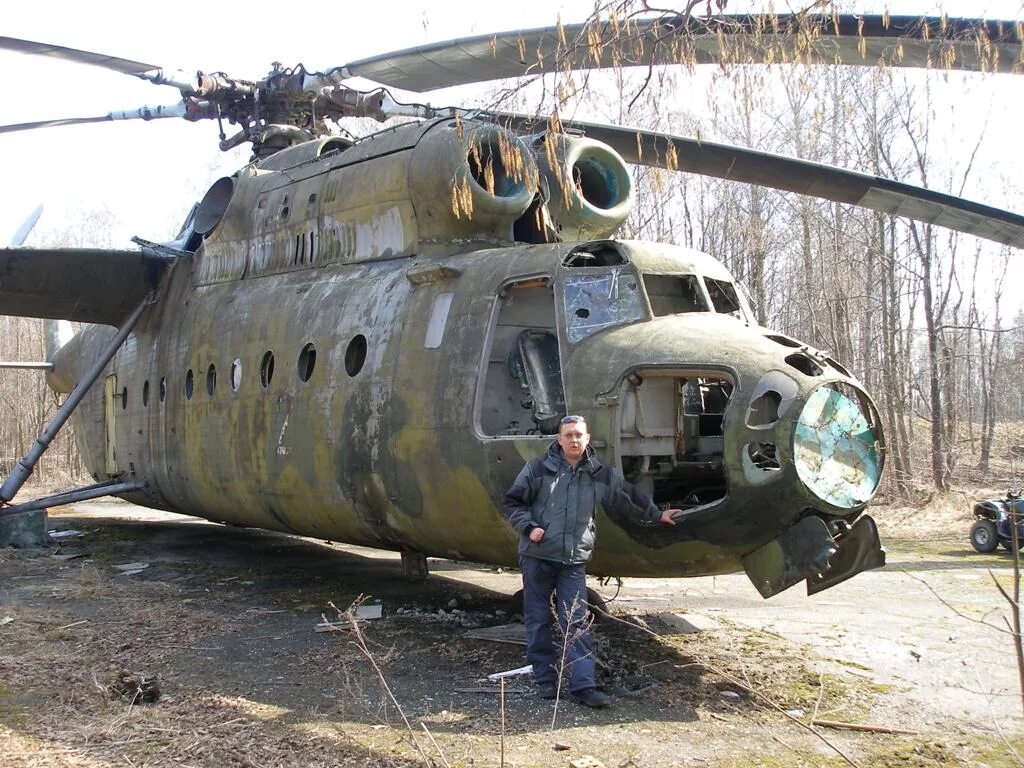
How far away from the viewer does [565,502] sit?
18.6 feet

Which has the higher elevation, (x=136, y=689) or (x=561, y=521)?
(x=561, y=521)

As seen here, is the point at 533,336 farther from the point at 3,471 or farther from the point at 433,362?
the point at 3,471

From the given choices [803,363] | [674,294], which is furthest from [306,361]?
[803,363]

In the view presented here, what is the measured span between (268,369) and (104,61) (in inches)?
139

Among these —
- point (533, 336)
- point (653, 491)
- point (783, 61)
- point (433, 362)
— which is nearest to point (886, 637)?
point (653, 491)

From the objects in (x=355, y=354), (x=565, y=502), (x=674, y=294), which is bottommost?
(x=565, y=502)

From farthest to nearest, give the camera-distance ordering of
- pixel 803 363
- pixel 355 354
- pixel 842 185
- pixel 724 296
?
pixel 355 354 → pixel 842 185 → pixel 724 296 → pixel 803 363

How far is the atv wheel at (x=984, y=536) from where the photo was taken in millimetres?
12148

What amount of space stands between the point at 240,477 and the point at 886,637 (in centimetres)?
598

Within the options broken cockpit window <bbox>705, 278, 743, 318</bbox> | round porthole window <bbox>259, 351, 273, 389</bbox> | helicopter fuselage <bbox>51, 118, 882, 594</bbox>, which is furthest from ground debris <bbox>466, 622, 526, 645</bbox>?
round porthole window <bbox>259, 351, 273, 389</bbox>

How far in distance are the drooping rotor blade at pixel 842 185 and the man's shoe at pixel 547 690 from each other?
151 inches

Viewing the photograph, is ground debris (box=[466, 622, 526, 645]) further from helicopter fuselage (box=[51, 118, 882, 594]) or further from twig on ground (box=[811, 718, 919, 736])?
twig on ground (box=[811, 718, 919, 736])

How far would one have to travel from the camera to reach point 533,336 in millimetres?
7191

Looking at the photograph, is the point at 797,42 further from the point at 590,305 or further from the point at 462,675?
the point at 462,675
